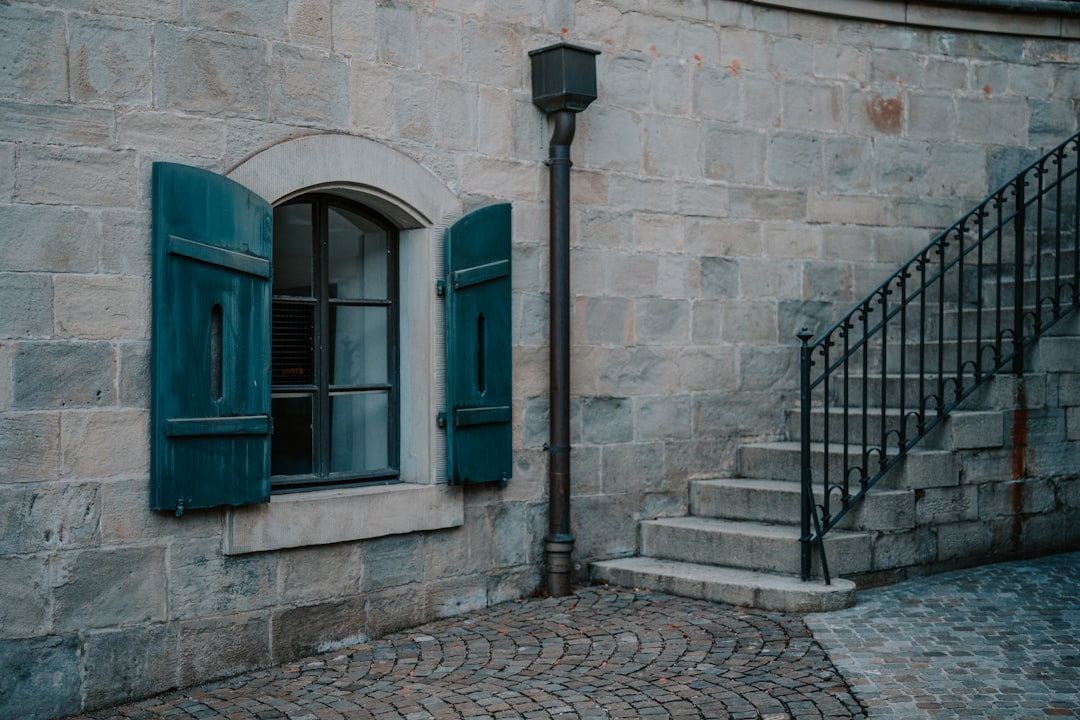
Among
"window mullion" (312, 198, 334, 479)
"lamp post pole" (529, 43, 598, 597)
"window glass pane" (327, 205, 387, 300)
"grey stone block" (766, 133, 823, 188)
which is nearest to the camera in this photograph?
"window mullion" (312, 198, 334, 479)

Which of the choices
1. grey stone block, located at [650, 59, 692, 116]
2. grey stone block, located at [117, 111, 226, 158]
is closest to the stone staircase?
grey stone block, located at [650, 59, 692, 116]

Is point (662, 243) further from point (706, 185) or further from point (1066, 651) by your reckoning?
point (1066, 651)

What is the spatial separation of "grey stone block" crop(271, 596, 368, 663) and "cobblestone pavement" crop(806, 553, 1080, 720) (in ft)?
7.13

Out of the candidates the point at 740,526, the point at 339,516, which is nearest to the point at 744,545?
the point at 740,526

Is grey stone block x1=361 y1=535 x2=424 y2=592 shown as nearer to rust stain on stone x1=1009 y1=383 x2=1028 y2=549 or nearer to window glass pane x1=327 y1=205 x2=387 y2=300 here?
window glass pane x1=327 y1=205 x2=387 y2=300

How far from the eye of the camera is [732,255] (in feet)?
24.9

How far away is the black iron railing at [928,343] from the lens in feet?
21.4

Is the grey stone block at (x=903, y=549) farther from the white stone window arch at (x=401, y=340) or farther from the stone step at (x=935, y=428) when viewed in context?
the white stone window arch at (x=401, y=340)

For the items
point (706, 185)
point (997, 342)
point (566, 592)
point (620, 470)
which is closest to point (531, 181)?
point (706, 185)

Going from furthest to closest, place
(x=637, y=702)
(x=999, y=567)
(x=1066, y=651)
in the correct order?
(x=999, y=567) → (x=1066, y=651) → (x=637, y=702)

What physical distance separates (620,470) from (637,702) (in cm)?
239

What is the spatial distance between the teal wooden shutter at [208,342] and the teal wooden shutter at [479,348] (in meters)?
1.08

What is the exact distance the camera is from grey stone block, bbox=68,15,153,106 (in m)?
4.95

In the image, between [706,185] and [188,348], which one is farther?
[706,185]
